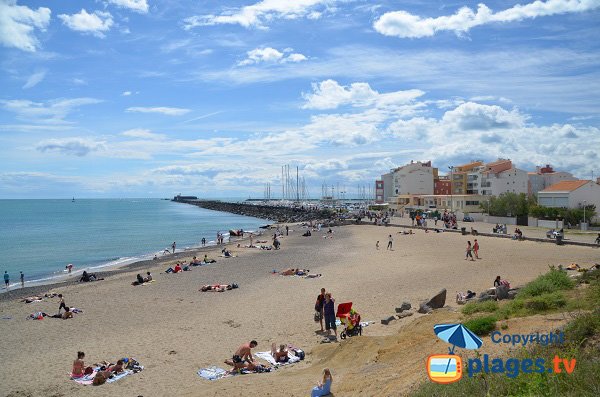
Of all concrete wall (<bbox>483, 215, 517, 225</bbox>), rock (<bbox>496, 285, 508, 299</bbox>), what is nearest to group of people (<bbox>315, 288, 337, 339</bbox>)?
rock (<bbox>496, 285, 508, 299</bbox>)

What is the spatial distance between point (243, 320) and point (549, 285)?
9800 millimetres

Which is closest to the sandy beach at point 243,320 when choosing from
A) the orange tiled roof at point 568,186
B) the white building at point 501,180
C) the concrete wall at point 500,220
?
the concrete wall at point 500,220

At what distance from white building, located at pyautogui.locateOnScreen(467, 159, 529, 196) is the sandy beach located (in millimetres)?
41177

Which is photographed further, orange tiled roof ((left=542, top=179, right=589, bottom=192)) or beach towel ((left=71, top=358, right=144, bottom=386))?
orange tiled roof ((left=542, top=179, right=589, bottom=192))

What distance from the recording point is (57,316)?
61.4 ft

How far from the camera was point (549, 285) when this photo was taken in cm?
1255

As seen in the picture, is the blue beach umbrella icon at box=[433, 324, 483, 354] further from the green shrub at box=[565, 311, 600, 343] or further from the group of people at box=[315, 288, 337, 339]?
the group of people at box=[315, 288, 337, 339]

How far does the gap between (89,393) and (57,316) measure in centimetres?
907

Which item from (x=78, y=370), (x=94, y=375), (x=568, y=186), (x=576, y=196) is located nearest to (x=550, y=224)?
(x=576, y=196)

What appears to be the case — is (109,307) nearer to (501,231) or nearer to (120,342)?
(120,342)

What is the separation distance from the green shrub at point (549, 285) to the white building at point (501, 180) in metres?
60.2

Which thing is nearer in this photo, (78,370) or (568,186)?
(78,370)

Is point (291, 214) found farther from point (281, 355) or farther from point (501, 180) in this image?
point (281, 355)

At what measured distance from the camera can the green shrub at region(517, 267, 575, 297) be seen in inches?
488
